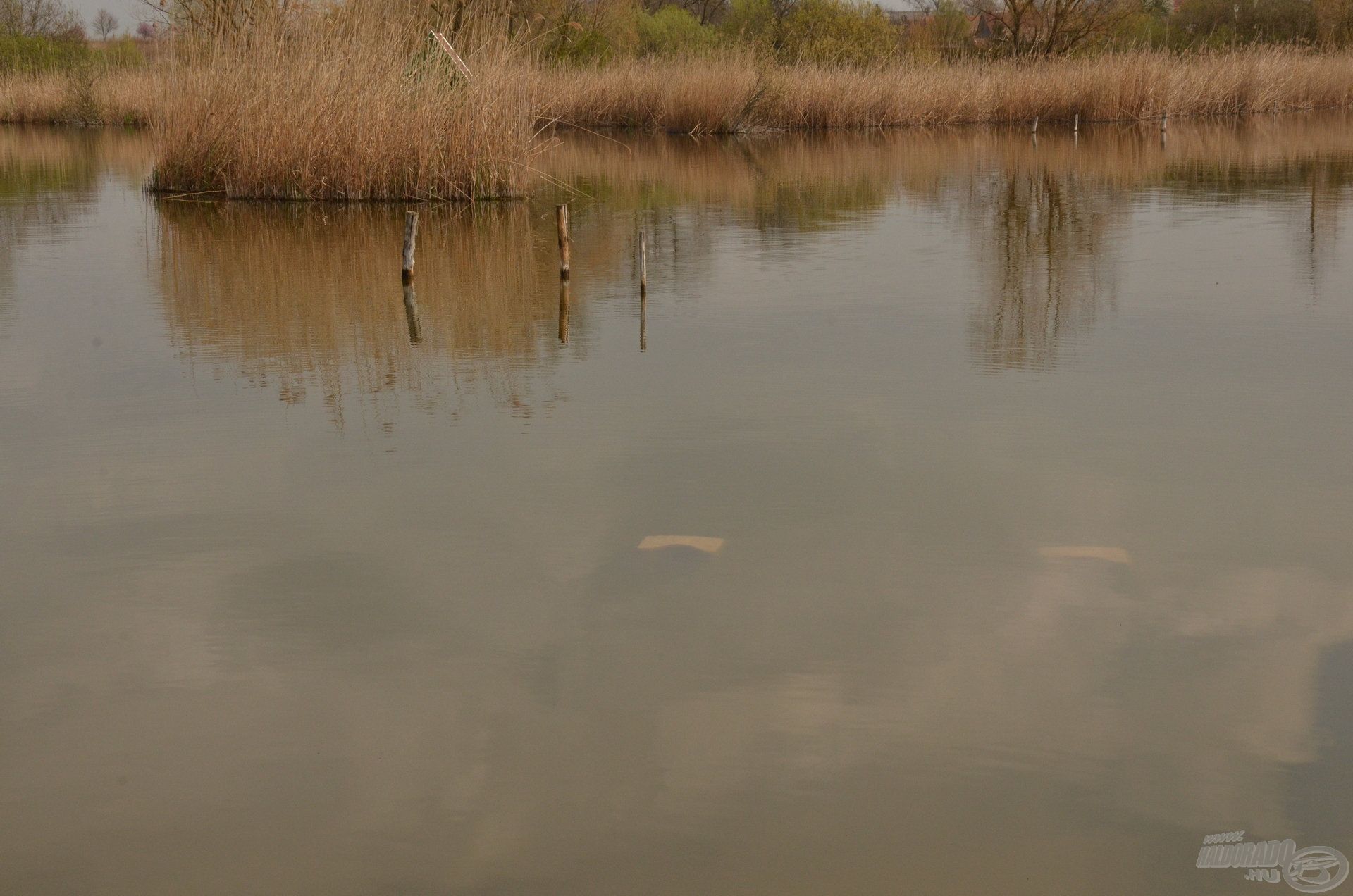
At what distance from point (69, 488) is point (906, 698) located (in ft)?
10.8

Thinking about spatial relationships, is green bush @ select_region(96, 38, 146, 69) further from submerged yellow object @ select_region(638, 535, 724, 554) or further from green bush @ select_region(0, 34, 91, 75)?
submerged yellow object @ select_region(638, 535, 724, 554)

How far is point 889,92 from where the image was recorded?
2634cm

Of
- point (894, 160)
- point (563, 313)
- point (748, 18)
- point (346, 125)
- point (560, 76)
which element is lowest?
point (563, 313)

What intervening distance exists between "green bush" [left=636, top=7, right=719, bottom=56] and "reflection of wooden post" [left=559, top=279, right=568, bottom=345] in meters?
26.7

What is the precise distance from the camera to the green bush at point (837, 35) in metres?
29.8

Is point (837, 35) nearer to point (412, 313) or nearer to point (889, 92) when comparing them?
point (889, 92)

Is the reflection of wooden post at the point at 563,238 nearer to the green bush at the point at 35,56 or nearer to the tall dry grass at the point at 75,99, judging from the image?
the tall dry grass at the point at 75,99

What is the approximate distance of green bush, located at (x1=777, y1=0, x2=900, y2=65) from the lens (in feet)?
97.9

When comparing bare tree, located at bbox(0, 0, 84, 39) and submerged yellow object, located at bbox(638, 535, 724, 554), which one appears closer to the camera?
submerged yellow object, located at bbox(638, 535, 724, 554)

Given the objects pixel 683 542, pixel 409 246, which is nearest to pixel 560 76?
pixel 409 246

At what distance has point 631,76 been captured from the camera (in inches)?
1039

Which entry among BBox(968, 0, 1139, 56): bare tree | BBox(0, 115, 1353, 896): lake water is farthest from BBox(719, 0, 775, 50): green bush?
BBox(0, 115, 1353, 896): lake water

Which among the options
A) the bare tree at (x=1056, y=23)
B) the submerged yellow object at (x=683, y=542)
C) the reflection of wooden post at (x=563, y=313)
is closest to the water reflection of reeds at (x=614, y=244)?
the reflection of wooden post at (x=563, y=313)

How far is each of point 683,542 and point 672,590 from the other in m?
0.36
